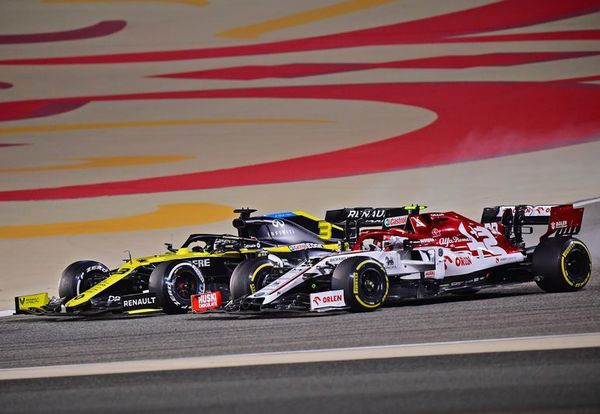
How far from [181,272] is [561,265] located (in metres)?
4.74

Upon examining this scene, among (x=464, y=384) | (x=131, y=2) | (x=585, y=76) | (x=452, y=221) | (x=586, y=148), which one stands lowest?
(x=464, y=384)

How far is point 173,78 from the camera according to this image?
35.4m

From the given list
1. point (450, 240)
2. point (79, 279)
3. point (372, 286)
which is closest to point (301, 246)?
point (450, 240)

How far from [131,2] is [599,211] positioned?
96.3ft

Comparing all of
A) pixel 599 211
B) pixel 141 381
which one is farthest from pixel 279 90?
pixel 141 381

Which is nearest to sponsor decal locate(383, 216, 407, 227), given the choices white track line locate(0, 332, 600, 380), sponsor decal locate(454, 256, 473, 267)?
sponsor decal locate(454, 256, 473, 267)

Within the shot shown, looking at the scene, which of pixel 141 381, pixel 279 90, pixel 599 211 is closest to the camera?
pixel 141 381

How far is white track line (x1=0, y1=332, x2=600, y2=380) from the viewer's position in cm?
793

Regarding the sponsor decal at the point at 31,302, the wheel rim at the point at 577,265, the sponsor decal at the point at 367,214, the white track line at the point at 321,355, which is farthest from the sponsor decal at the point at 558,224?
the sponsor decal at the point at 31,302

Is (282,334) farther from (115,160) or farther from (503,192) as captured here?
(115,160)

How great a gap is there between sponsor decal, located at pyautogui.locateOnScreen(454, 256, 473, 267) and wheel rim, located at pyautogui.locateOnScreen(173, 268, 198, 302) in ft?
11.1

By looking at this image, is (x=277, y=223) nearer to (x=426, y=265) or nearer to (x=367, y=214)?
(x=367, y=214)

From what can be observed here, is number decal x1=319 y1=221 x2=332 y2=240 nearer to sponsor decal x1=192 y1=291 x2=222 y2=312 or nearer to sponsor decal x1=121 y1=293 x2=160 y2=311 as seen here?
sponsor decal x1=121 y1=293 x2=160 y2=311

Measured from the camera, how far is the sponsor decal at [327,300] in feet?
37.8
